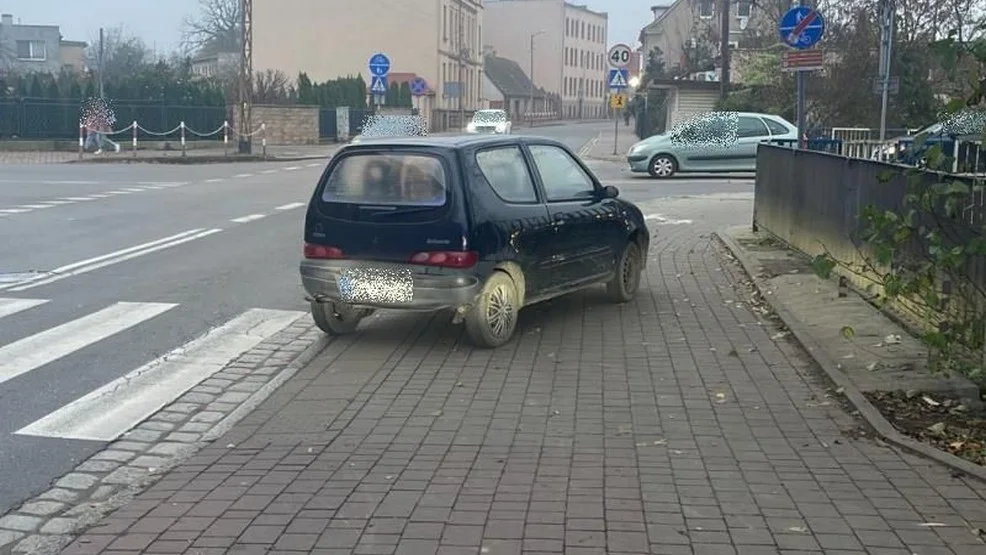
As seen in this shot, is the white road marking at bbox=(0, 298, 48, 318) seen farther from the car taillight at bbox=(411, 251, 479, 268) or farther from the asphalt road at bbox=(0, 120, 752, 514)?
the car taillight at bbox=(411, 251, 479, 268)

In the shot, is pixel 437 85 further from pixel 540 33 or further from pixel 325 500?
pixel 325 500

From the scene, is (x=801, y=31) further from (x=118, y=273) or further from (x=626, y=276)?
(x=118, y=273)

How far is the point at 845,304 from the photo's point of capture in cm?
977

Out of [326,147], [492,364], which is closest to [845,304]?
[492,364]

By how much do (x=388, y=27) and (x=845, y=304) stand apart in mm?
65938

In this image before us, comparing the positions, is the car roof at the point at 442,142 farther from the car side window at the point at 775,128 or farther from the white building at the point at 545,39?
the white building at the point at 545,39

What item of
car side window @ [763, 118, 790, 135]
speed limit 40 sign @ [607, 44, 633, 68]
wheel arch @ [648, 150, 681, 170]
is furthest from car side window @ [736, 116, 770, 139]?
speed limit 40 sign @ [607, 44, 633, 68]

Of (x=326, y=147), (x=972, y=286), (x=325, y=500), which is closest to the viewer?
(x=325, y=500)

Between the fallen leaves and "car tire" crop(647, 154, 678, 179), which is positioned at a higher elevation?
"car tire" crop(647, 154, 678, 179)

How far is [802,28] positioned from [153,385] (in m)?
10.2

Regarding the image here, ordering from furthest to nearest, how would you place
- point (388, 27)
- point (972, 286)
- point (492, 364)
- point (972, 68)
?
1. point (388, 27)
2. point (492, 364)
3. point (972, 286)
4. point (972, 68)

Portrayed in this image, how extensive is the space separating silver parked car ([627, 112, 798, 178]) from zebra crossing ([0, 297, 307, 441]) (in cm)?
1913

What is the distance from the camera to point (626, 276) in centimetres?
1021

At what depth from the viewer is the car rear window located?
26.5ft
